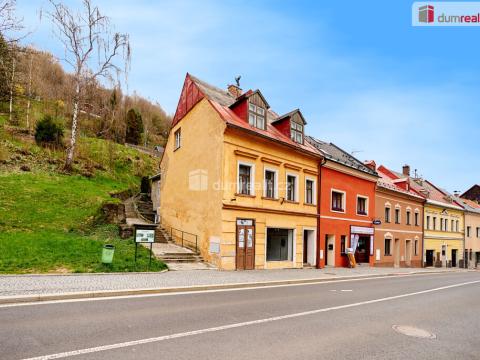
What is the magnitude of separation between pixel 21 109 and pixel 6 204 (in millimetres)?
22784

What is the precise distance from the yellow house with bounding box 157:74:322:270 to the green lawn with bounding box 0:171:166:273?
401 cm

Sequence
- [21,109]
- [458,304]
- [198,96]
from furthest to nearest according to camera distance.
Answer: [21,109] → [198,96] → [458,304]

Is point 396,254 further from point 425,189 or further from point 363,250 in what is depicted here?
point 425,189

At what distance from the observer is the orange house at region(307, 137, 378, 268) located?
974 inches

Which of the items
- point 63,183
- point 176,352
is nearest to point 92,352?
point 176,352

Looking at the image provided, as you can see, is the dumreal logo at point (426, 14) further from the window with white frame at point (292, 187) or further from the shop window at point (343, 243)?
the shop window at point (343, 243)

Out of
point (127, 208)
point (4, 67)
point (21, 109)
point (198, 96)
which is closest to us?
point (4, 67)

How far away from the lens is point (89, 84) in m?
31.0

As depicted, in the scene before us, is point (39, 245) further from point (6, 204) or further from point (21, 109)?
point (21, 109)

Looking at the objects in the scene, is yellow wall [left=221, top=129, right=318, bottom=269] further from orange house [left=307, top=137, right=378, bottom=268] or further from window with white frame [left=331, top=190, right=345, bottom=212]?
window with white frame [left=331, top=190, right=345, bottom=212]

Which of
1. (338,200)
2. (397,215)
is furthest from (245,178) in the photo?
(397,215)

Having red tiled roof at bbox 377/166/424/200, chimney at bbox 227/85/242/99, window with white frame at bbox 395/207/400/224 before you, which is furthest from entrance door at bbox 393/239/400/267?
chimney at bbox 227/85/242/99

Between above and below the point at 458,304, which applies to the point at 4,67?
above

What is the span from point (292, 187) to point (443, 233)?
2805 cm
